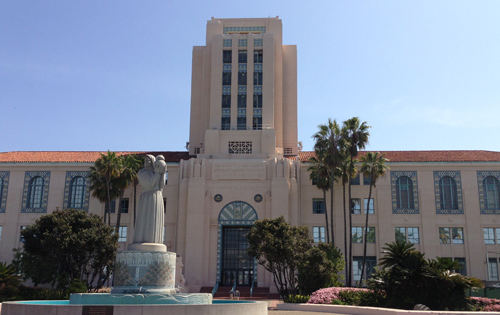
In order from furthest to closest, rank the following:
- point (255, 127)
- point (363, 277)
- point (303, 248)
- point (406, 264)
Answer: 1. point (255, 127)
2. point (363, 277)
3. point (303, 248)
4. point (406, 264)

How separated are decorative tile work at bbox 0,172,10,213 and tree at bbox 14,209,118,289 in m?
13.0

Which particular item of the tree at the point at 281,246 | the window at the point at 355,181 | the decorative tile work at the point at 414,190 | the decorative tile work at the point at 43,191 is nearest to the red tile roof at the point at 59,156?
the decorative tile work at the point at 43,191

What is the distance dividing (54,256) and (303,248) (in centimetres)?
1673

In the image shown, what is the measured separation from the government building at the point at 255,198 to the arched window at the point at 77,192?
0.09m

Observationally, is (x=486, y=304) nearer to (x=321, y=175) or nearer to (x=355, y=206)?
(x=321, y=175)

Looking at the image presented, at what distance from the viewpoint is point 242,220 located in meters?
45.2

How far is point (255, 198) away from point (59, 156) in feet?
66.4

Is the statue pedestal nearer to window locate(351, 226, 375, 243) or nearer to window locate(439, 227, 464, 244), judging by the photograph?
window locate(351, 226, 375, 243)

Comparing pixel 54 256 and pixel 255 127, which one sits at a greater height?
pixel 255 127

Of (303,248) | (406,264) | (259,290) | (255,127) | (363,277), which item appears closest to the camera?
(406,264)

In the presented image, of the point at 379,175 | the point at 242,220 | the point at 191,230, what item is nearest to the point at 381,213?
the point at 379,175

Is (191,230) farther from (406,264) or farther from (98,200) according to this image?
(406,264)

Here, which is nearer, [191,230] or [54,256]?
[54,256]

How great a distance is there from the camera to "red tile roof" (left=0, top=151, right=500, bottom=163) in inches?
1901
